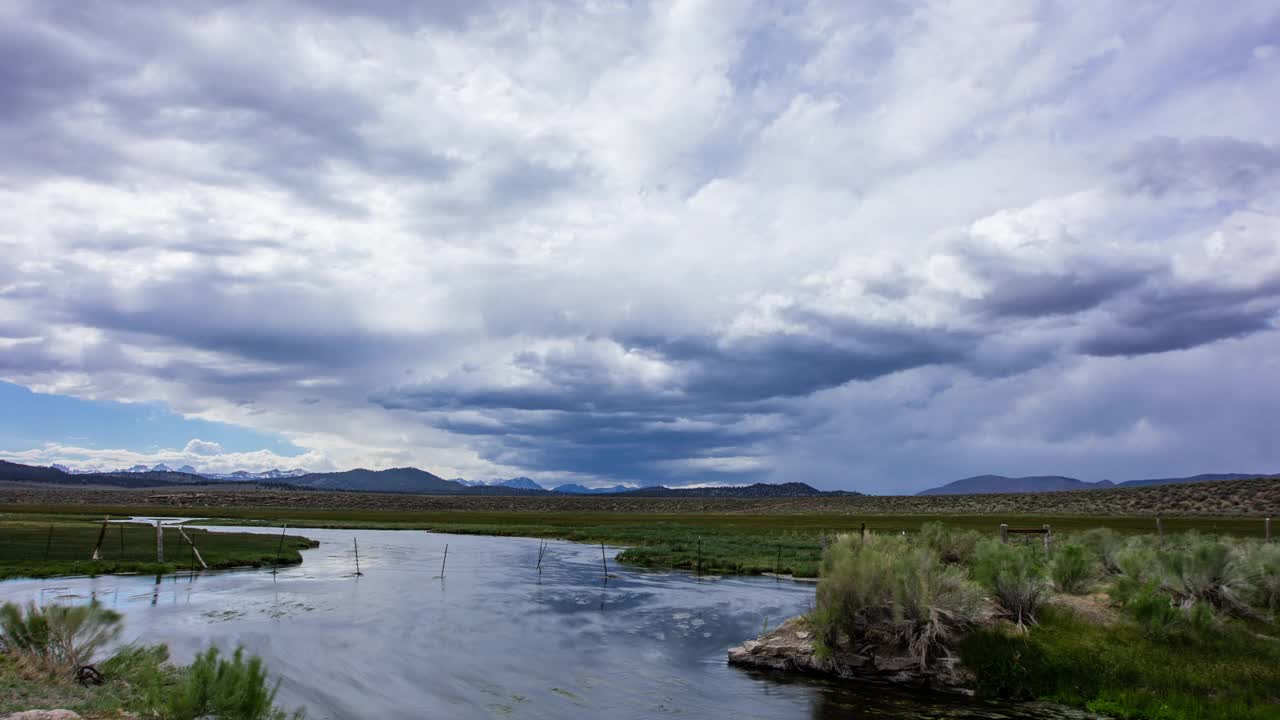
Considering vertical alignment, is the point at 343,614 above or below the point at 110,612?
below

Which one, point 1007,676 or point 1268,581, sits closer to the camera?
point 1007,676

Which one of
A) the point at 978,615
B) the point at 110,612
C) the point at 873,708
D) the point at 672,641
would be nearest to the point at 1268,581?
the point at 978,615

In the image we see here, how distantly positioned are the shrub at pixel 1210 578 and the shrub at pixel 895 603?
544cm

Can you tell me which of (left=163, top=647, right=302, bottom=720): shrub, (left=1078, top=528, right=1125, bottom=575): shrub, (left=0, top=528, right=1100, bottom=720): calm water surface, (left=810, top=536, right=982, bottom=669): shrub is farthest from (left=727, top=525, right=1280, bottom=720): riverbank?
(left=163, top=647, right=302, bottom=720): shrub

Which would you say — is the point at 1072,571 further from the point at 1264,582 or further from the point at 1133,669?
the point at 1133,669

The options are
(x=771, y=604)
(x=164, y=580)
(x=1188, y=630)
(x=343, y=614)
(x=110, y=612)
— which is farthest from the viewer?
(x=164, y=580)

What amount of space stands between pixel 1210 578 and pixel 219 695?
22.9 metres

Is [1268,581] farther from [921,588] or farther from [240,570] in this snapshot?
[240,570]

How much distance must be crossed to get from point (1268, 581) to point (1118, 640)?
18.6 feet

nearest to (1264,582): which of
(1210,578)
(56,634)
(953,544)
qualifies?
(1210,578)

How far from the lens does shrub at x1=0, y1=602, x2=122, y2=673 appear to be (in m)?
14.8

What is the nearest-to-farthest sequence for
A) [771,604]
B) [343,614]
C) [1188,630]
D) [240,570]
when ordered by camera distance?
[1188,630]
[343,614]
[771,604]
[240,570]

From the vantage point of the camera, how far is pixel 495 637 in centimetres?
2772

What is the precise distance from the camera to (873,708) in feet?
57.3
